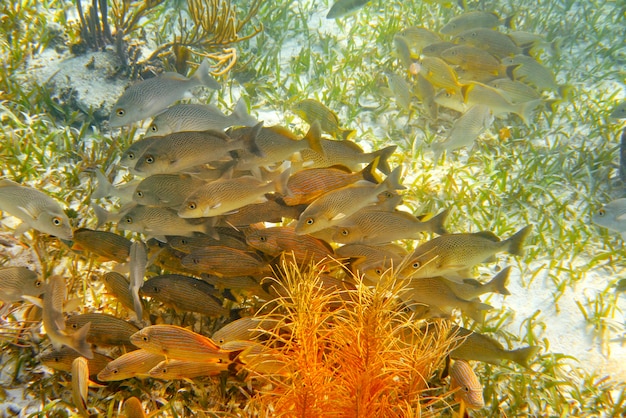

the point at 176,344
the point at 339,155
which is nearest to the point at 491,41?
the point at 339,155

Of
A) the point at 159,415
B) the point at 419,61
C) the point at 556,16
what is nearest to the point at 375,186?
the point at 159,415

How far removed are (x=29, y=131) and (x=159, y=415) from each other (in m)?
4.30

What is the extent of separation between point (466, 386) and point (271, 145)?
7.72 ft

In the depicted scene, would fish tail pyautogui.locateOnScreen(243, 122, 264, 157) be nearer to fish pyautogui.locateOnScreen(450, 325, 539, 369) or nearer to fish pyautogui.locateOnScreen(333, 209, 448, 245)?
fish pyautogui.locateOnScreen(333, 209, 448, 245)

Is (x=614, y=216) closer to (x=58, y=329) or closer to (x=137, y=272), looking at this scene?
(x=137, y=272)

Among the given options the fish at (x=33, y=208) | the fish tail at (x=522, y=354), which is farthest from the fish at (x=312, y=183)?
the fish at (x=33, y=208)

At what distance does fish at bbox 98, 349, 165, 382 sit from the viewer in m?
2.71

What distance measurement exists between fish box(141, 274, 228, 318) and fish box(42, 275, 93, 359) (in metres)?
0.49

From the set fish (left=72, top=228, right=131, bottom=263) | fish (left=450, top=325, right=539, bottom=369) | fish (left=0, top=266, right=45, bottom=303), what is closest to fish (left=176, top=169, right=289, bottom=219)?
fish (left=72, top=228, right=131, bottom=263)

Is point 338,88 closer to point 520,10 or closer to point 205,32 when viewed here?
point 205,32

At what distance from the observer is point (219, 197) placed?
2.96m

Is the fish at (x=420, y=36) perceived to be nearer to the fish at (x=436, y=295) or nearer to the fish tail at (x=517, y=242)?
the fish tail at (x=517, y=242)

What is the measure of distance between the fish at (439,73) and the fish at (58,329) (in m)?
5.02

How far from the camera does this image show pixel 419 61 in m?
5.84
